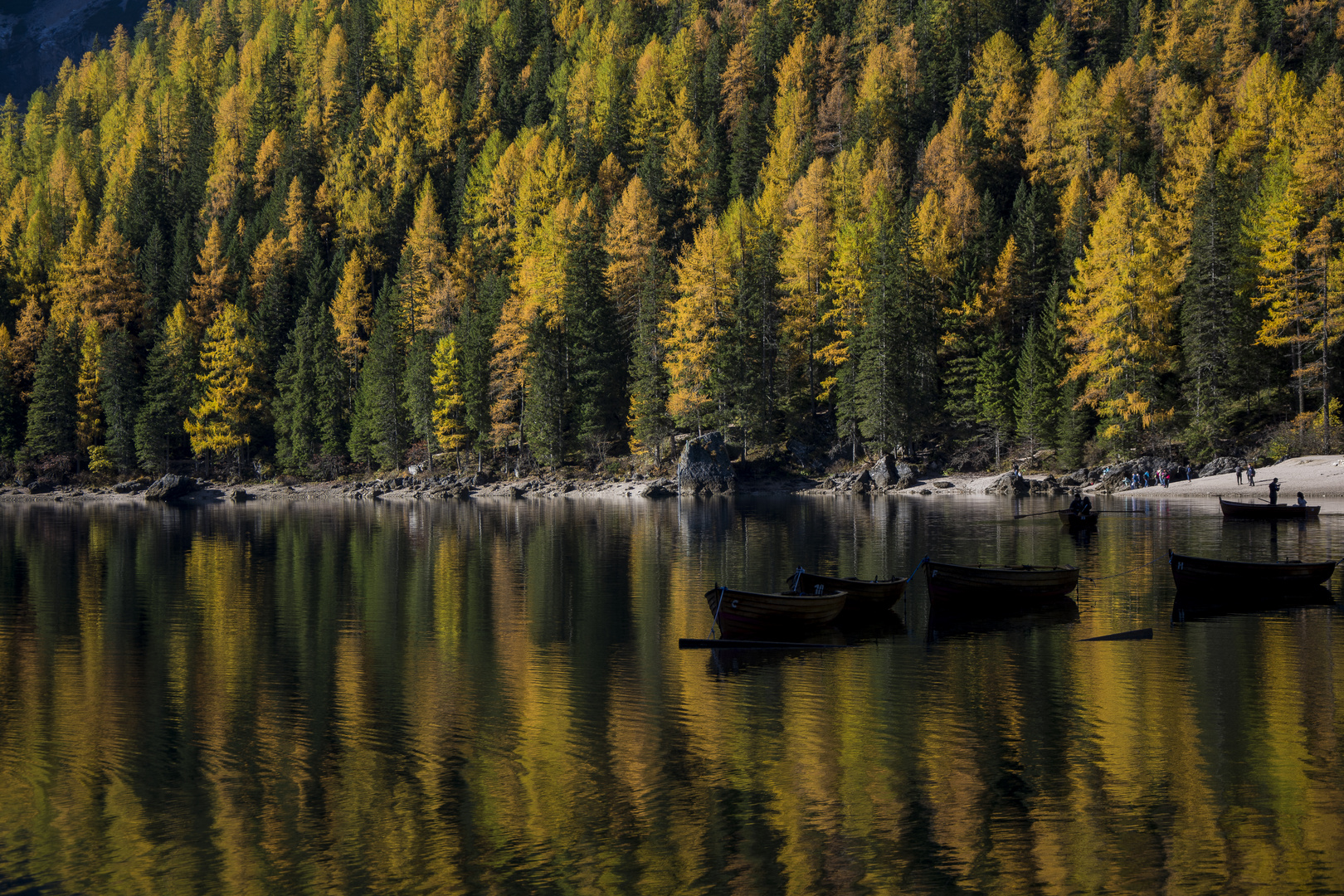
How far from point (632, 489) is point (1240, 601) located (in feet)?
178

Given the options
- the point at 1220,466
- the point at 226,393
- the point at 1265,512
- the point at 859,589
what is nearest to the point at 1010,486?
the point at 1220,466

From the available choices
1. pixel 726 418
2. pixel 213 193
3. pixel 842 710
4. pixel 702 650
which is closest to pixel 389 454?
pixel 726 418

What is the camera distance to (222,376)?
98000mm

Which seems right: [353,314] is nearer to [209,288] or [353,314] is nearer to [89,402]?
[209,288]

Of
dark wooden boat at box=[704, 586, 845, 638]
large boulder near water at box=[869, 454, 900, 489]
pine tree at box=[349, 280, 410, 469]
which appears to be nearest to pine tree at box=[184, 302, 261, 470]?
pine tree at box=[349, 280, 410, 469]

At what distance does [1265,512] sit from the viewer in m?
51.8

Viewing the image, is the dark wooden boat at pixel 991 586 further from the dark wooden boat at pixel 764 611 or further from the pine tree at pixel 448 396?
the pine tree at pixel 448 396

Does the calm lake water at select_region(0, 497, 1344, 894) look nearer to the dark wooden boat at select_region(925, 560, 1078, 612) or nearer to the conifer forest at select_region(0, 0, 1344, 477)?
the dark wooden boat at select_region(925, 560, 1078, 612)

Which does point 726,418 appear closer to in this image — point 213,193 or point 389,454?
point 389,454

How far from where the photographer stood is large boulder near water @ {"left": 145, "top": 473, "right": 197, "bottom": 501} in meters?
89.7

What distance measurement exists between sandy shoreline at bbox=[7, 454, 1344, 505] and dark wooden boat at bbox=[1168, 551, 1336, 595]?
1241 inches

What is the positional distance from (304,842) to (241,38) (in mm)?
187172

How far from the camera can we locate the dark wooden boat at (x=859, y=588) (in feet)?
91.5

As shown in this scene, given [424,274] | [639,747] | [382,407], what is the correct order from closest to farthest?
[639,747]
[382,407]
[424,274]
